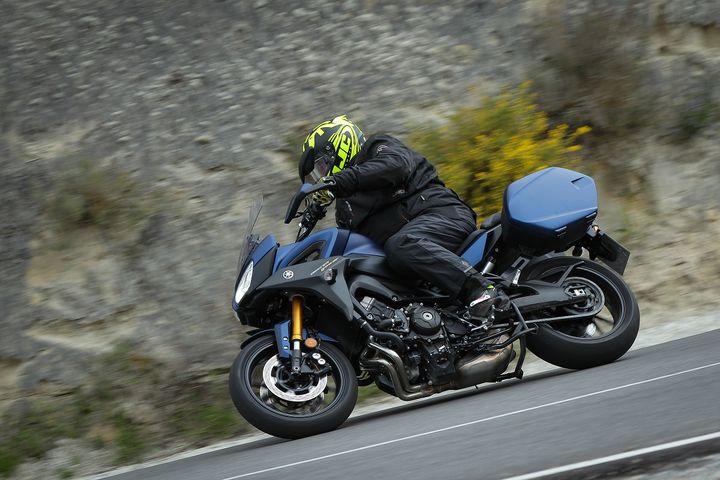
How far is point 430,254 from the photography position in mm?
6496

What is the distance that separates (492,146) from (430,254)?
3329 millimetres

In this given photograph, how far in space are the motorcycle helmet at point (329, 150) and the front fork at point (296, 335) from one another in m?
1.05

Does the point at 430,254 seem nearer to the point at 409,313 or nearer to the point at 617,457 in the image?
the point at 409,313

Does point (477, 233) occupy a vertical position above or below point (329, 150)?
below

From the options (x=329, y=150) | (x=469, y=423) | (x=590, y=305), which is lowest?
(x=590, y=305)

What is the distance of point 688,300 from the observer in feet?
29.8

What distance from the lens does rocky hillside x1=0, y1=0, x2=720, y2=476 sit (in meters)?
9.16

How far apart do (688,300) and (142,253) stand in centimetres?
552

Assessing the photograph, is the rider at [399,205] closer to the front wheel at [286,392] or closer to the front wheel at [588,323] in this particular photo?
the front wheel at [588,323]

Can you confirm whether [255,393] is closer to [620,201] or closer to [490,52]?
[620,201]

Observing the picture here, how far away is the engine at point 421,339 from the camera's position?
21.2 ft

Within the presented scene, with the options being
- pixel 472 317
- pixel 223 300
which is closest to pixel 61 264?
pixel 223 300

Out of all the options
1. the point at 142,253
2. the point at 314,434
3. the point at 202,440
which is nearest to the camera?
the point at 314,434

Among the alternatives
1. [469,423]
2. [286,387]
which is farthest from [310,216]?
[469,423]
